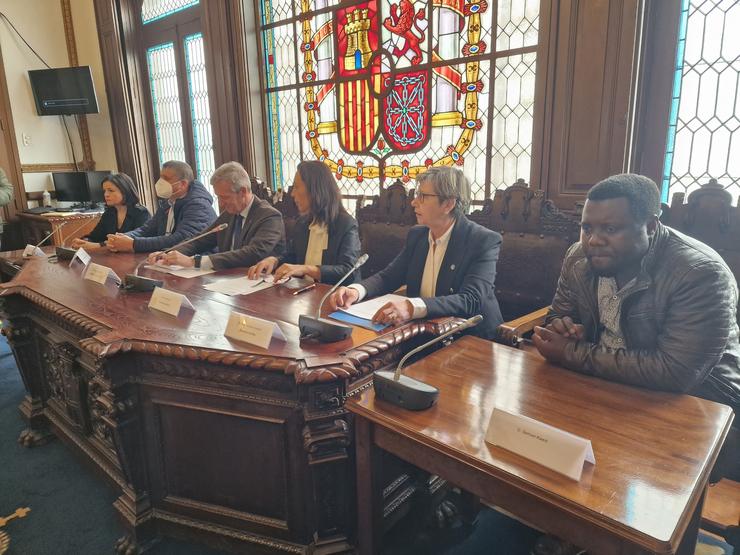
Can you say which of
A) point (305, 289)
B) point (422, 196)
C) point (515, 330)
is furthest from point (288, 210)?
point (515, 330)

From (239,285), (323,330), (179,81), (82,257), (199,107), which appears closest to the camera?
(323,330)

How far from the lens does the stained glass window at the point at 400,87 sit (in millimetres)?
2559

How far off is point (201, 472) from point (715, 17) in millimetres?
2500

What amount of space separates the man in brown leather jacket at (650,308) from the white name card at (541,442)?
1.22ft

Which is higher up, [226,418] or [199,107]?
[199,107]

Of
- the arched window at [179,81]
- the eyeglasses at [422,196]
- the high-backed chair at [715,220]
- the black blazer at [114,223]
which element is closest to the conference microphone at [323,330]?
the eyeglasses at [422,196]

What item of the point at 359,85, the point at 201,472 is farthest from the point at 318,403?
the point at 359,85

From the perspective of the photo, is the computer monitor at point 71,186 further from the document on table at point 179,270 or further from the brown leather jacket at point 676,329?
the brown leather jacket at point 676,329

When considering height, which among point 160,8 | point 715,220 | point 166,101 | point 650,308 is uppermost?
point 160,8

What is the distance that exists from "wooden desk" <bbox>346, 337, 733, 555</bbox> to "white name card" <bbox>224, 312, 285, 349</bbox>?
0.34 metres

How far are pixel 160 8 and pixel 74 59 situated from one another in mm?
1411

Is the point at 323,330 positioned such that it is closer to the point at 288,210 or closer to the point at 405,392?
the point at 405,392

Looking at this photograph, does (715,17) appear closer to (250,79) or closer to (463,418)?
(463,418)

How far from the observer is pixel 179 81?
4.42 meters
